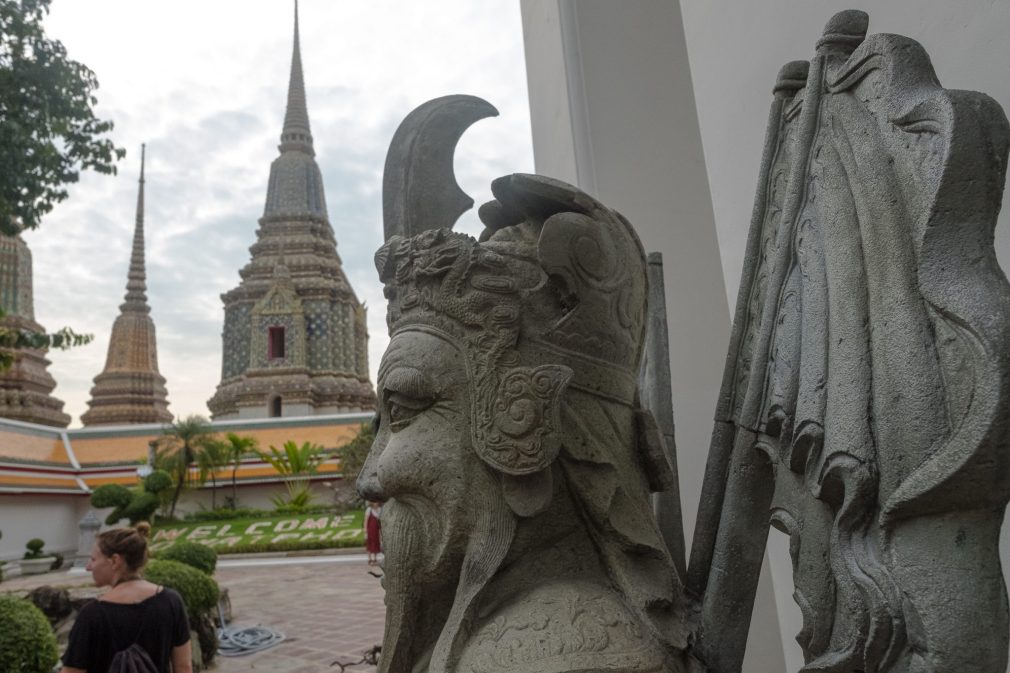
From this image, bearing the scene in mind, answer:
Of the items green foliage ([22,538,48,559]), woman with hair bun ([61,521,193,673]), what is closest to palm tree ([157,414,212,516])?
green foliage ([22,538,48,559])

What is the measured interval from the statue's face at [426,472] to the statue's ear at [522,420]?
0.04 metres

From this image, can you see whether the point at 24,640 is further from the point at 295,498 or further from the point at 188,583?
the point at 295,498

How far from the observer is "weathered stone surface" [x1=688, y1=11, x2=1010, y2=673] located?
30.9 inches

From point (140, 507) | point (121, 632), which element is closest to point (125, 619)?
point (121, 632)

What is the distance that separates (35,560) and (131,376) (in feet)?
35.8

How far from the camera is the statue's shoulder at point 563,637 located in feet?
3.87

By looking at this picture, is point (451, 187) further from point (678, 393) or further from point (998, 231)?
point (678, 393)

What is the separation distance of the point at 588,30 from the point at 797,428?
3.30 meters

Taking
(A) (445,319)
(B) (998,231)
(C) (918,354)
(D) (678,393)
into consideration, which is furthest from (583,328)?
(D) (678,393)

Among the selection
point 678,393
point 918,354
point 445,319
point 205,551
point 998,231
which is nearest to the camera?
point 918,354

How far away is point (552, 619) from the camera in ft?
4.09

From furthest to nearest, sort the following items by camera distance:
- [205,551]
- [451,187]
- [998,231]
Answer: [205,551], [451,187], [998,231]

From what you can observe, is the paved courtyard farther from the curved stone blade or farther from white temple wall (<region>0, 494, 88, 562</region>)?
the curved stone blade

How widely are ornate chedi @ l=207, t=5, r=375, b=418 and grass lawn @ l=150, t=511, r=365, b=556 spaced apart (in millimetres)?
6821
